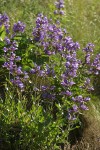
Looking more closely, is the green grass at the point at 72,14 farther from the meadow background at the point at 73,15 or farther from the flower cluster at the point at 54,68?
the flower cluster at the point at 54,68

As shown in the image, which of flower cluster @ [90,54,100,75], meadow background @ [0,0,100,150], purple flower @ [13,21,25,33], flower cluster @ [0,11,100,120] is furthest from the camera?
meadow background @ [0,0,100,150]

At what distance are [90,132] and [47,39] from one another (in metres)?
1.02

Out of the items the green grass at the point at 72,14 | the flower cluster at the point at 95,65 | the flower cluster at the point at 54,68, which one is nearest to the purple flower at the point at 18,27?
the flower cluster at the point at 54,68

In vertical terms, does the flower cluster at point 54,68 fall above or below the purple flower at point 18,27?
below

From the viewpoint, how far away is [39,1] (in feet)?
20.1

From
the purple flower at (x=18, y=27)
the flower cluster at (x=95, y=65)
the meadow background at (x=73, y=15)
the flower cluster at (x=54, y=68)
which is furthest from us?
the meadow background at (x=73, y=15)

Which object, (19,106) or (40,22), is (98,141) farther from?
(40,22)

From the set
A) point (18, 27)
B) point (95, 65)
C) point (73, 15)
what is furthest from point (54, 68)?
point (73, 15)

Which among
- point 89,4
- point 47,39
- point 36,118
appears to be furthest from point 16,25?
point 89,4

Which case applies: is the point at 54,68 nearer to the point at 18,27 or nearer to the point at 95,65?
the point at 95,65

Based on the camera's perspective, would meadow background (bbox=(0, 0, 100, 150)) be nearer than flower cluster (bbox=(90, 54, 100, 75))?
No

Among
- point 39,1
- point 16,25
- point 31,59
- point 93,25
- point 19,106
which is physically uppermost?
point 39,1

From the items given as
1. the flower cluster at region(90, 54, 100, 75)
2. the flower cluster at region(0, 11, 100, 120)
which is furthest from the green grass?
the flower cluster at region(90, 54, 100, 75)

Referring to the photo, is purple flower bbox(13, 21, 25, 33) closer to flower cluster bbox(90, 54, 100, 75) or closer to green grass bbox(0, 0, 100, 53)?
flower cluster bbox(90, 54, 100, 75)
